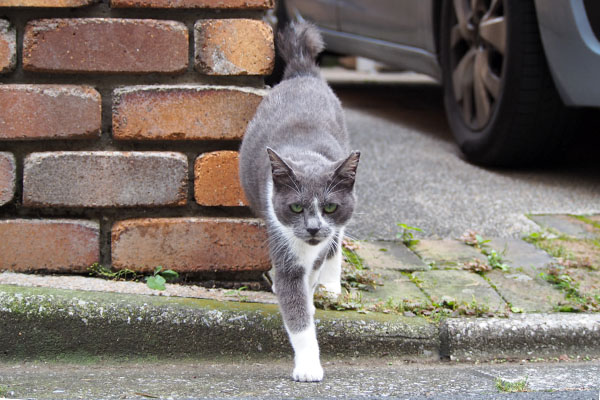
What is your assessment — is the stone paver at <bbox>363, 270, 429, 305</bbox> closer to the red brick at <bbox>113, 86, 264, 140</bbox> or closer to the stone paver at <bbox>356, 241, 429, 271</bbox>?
the stone paver at <bbox>356, 241, 429, 271</bbox>

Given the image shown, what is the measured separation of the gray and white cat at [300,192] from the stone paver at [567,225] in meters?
1.07

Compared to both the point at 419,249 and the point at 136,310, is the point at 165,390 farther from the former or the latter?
the point at 419,249

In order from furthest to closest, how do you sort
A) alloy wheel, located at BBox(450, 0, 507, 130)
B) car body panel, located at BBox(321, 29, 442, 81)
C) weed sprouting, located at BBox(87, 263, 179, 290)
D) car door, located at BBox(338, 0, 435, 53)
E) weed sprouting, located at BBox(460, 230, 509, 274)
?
car body panel, located at BBox(321, 29, 442, 81), car door, located at BBox(338, 0, 435, 53), alloy wheel, located at BBox(450, 0, 507, 130), weed sprouting, located at BBox(460, 230, 509, 274), weed sprouting, located at BBox(87, 263, 179, 290)

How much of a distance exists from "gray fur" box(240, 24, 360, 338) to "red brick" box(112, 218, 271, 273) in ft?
0.37

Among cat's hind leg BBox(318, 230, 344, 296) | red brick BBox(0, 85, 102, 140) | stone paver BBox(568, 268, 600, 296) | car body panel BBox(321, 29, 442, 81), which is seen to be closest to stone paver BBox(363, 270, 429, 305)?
cat's hind leg BBox(318, 230, 344, 296)

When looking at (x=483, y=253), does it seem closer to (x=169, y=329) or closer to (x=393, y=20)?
(x=169, y=329)

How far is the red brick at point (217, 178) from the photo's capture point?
268 centimetres

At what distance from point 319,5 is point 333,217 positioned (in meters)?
3.92

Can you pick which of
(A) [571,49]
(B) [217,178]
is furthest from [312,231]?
(A) [571,49]

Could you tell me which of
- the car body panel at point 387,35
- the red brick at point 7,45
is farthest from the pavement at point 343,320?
the car body panel at point 387,35

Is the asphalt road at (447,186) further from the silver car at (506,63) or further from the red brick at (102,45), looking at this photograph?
the red brick at (102,45)

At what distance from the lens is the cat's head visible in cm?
248

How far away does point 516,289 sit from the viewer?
2848 millimetres

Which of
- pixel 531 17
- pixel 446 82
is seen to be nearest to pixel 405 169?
pixel 446 82
